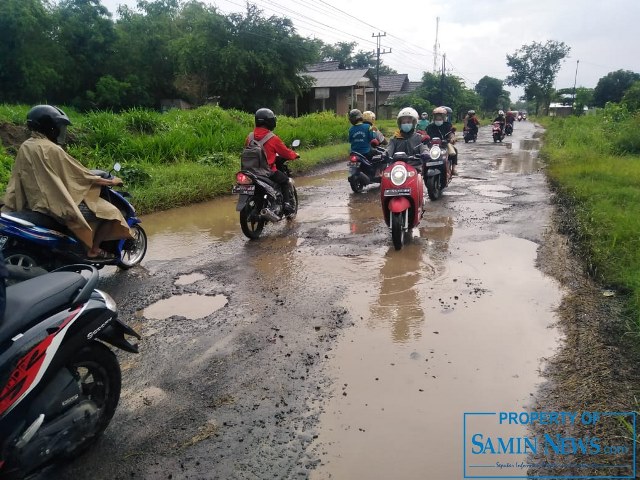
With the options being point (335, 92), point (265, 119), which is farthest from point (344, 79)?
point (265, 119)

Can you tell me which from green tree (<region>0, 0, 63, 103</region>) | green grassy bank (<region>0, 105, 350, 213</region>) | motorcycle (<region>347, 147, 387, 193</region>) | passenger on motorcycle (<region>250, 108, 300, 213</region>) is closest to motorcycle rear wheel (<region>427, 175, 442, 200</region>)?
motorcycle (<region>347, 147, 387, 193</region>)

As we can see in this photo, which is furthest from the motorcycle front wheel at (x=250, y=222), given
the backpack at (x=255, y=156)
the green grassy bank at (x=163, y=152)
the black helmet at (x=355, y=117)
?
the black helmet at (x=355, y=117)

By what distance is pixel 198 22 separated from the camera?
2502cm

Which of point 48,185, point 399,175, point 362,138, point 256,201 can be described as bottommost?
point 256,201

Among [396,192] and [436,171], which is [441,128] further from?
[396,192]

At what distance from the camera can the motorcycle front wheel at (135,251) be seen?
529cm

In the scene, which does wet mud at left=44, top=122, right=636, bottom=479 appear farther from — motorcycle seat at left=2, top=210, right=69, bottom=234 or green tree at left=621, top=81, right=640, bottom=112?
green tree at left=621, top=81, right=640, bottom=112

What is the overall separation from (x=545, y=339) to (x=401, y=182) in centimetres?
270

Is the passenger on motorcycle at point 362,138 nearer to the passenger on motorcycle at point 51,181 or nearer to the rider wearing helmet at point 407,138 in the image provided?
the rider wearing helmet at point 407,138

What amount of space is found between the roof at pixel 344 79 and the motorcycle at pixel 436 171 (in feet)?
A: 82.5

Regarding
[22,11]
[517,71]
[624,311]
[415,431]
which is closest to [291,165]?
[624,311]

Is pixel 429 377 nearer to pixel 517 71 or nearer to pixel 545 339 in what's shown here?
pixel 545 339

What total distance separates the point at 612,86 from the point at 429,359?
188 ft

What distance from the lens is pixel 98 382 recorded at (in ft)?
8.48
